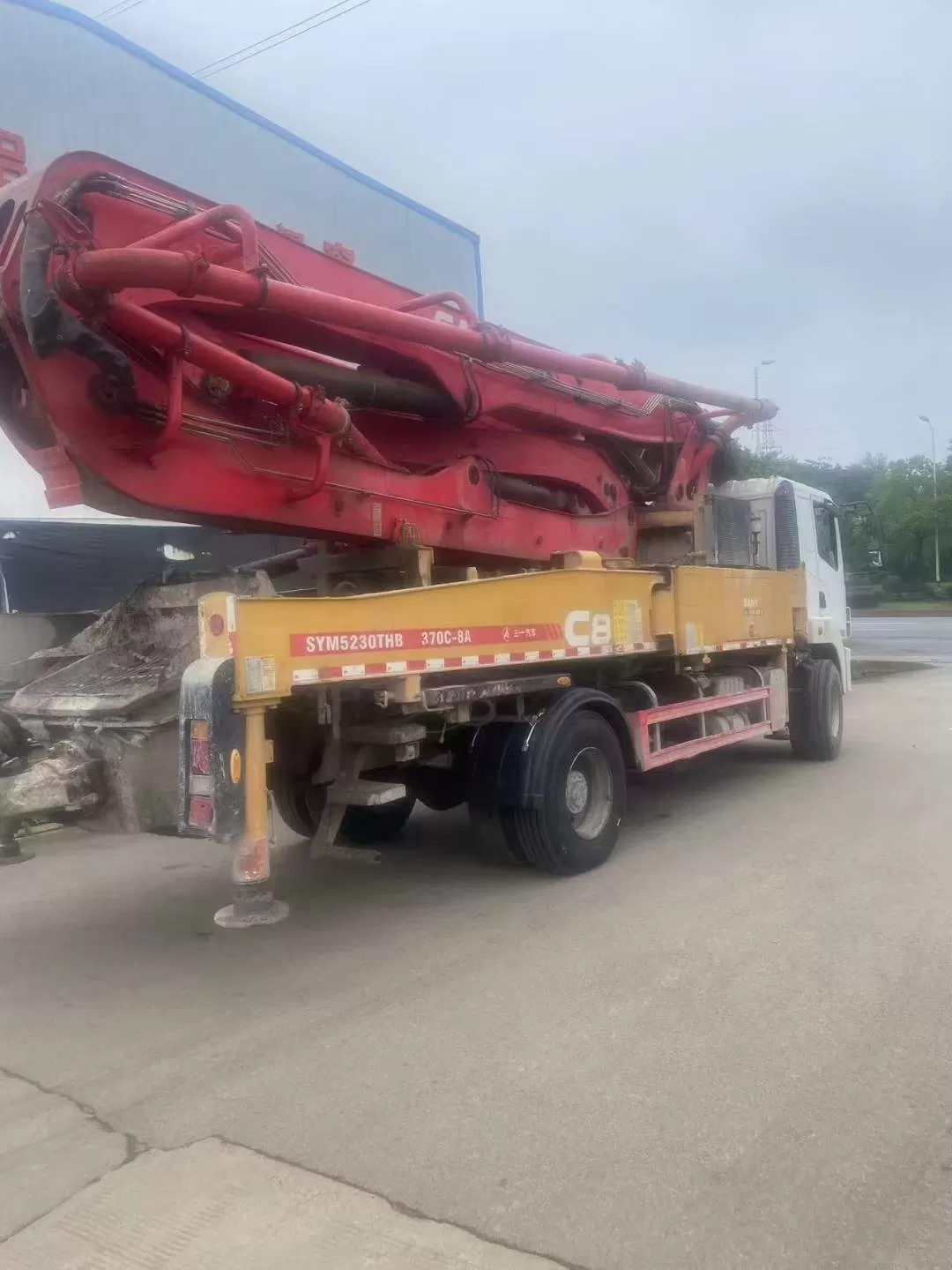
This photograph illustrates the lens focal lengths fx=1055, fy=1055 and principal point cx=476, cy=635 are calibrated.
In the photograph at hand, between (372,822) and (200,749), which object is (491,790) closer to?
(372,822)

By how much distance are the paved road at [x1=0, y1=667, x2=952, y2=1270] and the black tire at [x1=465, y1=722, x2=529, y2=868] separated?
19cm

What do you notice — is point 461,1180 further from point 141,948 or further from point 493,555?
point 493,555

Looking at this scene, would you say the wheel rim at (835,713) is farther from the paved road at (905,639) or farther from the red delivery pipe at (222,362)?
the paved road at (905,639)

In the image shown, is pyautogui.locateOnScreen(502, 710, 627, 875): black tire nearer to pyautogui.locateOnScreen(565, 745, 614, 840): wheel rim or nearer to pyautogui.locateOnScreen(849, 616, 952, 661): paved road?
pyautogui.locateOnScreen(565, 745, 614, 840): wheel rim

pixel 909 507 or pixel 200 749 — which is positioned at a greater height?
pixel 909 507

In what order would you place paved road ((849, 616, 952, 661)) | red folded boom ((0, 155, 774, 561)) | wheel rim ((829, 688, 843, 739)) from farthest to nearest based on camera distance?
paved road ((849, 616, 952, 661))
wheel rim ((829, 688, 843, 739))
red folded boom ((0, 155, 774, 561))

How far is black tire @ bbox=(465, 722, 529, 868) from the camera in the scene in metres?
6.29

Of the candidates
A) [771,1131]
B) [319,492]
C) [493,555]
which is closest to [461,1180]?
[771,1131]

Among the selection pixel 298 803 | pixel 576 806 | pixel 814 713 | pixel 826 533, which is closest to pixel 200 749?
pixel 298 803

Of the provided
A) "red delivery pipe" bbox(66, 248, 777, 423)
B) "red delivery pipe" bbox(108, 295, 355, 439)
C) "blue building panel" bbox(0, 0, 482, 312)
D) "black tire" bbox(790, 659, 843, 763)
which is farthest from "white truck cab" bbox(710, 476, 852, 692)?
"blue building panel" bbox(0, 0, 482, 312)

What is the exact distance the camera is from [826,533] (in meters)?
11.5

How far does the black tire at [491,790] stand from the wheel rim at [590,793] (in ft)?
1.63

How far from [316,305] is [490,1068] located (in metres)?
3.63

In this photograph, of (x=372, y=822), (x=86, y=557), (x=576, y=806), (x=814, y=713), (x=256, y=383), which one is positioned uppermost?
(x=256, y=383)
